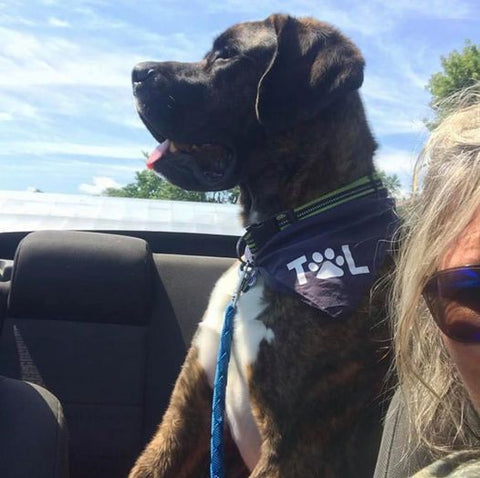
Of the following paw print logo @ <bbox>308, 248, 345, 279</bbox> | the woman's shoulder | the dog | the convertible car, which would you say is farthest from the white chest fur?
the woman's shoulder

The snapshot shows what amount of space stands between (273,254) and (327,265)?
0.74ft

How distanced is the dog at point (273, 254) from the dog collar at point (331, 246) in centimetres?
2

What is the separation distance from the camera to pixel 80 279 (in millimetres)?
3018

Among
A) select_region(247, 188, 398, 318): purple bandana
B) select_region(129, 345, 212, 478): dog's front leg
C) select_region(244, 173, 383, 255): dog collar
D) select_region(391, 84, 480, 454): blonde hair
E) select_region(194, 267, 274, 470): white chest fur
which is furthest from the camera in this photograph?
select_region(129, 345, 212, 478): dog's front leg

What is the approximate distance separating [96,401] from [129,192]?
454 cm

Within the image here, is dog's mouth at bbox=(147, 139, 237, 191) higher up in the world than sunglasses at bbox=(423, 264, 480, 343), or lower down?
higher up

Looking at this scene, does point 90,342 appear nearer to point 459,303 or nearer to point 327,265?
point 327,265

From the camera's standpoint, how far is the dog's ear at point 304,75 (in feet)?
8.51

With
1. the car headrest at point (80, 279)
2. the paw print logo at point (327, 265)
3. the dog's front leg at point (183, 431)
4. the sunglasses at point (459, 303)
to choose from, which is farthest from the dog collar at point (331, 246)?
the sunglasses at point (459, 303)

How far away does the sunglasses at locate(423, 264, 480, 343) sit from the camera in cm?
123

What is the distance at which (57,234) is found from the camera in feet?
10.1

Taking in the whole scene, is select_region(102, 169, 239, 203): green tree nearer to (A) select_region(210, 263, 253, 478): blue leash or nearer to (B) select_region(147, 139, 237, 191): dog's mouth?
(B) select_region(147, 139, 237, 191): dog's mouth

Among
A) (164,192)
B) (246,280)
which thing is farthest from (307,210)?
(164,192)

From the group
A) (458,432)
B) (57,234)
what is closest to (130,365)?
(57,234)
